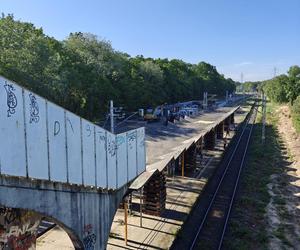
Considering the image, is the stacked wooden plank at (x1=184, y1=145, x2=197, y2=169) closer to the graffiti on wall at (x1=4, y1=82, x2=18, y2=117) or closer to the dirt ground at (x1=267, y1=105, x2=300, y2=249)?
the dirt ground at (x1=267, y1=105, x2=300, y2=249)

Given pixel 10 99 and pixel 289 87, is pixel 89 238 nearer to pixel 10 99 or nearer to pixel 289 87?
pixel 10 99

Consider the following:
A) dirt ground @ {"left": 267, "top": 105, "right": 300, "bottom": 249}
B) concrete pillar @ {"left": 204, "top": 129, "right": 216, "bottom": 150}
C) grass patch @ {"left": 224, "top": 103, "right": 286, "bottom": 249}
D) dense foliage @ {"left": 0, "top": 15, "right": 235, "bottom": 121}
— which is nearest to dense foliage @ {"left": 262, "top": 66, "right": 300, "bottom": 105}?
dense foliage @ {"left": 0, "top": 15, "right": 235, "bottom": 121}

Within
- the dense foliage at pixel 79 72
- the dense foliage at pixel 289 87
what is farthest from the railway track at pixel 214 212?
the dense foliage at pixel 289 87

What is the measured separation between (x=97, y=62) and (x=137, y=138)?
43.7m

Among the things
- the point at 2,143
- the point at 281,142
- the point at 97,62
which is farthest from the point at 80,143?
the point at 97,62

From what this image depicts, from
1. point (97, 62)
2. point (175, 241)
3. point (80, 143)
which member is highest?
point (97, 62)

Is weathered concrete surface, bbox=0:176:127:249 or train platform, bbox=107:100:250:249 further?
train platform, bbox=107:100:250:249

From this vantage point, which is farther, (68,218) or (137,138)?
(137,138)

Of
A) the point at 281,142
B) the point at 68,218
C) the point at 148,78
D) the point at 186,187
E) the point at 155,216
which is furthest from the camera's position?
the point at 148,78

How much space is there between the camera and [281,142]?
46.4 m

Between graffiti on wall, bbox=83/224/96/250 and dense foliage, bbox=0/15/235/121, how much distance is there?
20693 mm

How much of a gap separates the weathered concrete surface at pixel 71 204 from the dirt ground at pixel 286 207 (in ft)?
30.1

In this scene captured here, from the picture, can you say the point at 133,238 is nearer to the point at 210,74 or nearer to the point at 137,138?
the point at 137,138

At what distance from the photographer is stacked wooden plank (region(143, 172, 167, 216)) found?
61.4 ft
